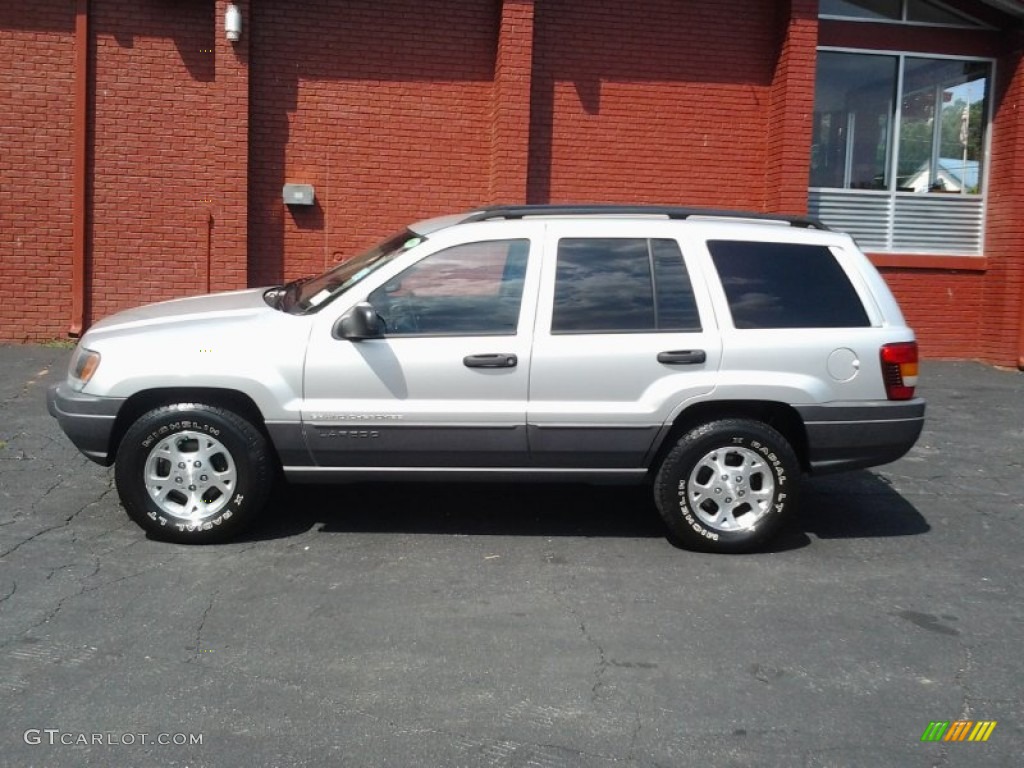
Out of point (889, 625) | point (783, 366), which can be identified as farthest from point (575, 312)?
point (889, 625)

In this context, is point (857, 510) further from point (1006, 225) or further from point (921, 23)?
point (921, 23)

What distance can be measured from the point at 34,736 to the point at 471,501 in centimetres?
361

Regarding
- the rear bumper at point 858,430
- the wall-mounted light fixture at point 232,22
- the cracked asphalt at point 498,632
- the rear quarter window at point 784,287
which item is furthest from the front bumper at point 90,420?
the wall-mounted light fixture at point 232,22

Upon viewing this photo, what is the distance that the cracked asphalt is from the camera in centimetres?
412

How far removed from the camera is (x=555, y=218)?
6445 millimetres

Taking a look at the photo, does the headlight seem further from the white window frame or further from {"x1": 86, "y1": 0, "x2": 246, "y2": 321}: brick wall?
the white window frame

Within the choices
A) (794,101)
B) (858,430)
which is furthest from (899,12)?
(858,430)

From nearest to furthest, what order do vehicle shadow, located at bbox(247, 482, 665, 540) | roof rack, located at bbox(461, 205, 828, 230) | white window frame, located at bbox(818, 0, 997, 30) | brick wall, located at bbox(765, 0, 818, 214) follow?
roof rack, located at bbox(461, 205, 828, 230) → vehicle shadow, located at bbox(247, 482, 665, 540) → brick wall, located at bbox(765, 0, 818, 214) → white window frame, located at bbox(818, 0, 997, 30)

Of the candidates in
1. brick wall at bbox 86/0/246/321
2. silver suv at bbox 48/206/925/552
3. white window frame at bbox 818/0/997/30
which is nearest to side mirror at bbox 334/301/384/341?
silver suv at bbox 48/206/925/552

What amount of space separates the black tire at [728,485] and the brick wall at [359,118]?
7051 millimetres

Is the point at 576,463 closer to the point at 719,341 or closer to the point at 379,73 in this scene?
the point at 719,341

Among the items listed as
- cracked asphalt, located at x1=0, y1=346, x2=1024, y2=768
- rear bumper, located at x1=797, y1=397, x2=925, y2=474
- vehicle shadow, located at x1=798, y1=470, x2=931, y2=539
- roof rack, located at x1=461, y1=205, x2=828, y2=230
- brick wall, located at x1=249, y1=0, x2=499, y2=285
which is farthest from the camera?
brick wall, located at x1=249, y1=0, x2=499, y2=285

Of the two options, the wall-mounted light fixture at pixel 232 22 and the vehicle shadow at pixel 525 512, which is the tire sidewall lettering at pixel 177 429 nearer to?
the vehicle shadow at pixel 525 512

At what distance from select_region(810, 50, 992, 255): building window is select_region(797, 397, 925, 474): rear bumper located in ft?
25.2
